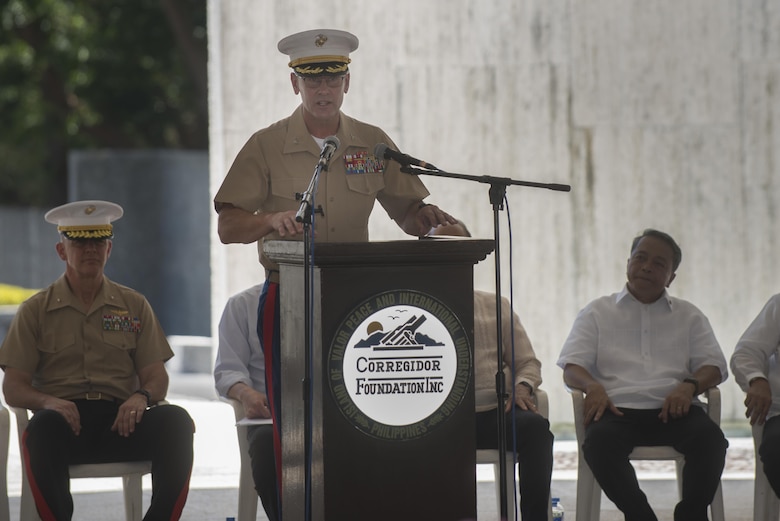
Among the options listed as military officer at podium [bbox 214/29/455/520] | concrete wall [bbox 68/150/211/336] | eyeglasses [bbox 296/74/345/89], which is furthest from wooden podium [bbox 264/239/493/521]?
concrete wall [bbox 68/150/211/336]

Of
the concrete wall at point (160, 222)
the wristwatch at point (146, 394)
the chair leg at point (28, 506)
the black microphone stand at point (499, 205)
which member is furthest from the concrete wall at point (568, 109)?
the concrete wall at point (160, 222)

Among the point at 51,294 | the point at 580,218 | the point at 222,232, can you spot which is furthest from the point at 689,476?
the point at 580,218

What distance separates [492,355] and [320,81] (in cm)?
147

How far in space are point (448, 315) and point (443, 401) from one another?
0.76ft

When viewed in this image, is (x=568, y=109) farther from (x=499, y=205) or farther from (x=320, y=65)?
(x=499, y=205)

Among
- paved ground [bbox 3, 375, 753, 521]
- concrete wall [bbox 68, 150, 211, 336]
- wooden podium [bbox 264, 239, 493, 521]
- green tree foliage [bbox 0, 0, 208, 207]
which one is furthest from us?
green tree foliage [bbox 0, 0, 208, 207]

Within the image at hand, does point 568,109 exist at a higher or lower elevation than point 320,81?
higher

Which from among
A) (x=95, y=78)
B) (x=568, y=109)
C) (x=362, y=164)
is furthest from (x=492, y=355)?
(x=95, y=78)

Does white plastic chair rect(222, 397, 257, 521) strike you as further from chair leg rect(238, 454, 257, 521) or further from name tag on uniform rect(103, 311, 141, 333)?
name tag on uniform rect(103, 311, 141, 333)

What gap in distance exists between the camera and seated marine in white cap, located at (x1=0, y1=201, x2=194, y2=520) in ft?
15.2

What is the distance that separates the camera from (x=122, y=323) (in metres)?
4.95

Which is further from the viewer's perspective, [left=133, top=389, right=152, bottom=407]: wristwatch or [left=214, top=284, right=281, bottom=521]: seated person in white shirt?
[left=133, top=389, right=152, bottom=407]: wristwatch

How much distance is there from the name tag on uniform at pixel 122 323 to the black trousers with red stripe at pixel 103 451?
292 mm

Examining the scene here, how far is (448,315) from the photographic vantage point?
3.49m
